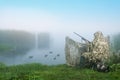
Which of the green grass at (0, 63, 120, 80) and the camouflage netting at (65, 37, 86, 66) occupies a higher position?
the camouflage netting at (65, 37, 86, 66)

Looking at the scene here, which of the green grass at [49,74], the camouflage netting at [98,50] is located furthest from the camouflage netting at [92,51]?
the green grass at [49,74]

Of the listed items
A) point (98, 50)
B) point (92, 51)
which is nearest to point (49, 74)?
point (92, 51)

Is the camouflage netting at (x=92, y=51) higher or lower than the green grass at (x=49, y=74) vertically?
higher

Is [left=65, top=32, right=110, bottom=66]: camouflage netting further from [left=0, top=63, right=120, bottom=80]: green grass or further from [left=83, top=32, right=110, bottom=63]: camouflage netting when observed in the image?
[left=0, top=63, right=120, bottom=80]: green grass

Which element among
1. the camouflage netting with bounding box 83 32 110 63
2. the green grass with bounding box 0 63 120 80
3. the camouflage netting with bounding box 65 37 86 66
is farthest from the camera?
the camouflage netting with bounding box 65 37 86 66

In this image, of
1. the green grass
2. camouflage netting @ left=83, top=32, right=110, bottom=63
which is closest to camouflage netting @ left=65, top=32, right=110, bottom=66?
camouflage netting @ left=83, top=32, right=110, bottom=63

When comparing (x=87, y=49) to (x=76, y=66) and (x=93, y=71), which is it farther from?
(x=93, y=71)

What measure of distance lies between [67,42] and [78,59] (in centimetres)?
213

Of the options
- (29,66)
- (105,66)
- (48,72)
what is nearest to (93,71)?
(105,66)

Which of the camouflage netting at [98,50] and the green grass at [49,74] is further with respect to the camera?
the camouflage netting at [98,50]

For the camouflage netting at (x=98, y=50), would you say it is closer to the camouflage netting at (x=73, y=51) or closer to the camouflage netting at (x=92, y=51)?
the camouflage netting at (x=92, y=51)

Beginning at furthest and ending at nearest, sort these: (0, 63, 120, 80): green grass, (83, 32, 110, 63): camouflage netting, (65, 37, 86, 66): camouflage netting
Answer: (65, 37, 86, 66): camouflage netting < (83, 32, 110, 63): camouflage netting < (0, 63, 120, 80): green grass

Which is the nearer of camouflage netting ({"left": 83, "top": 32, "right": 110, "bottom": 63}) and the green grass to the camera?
the green grass

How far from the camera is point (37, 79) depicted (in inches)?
925
